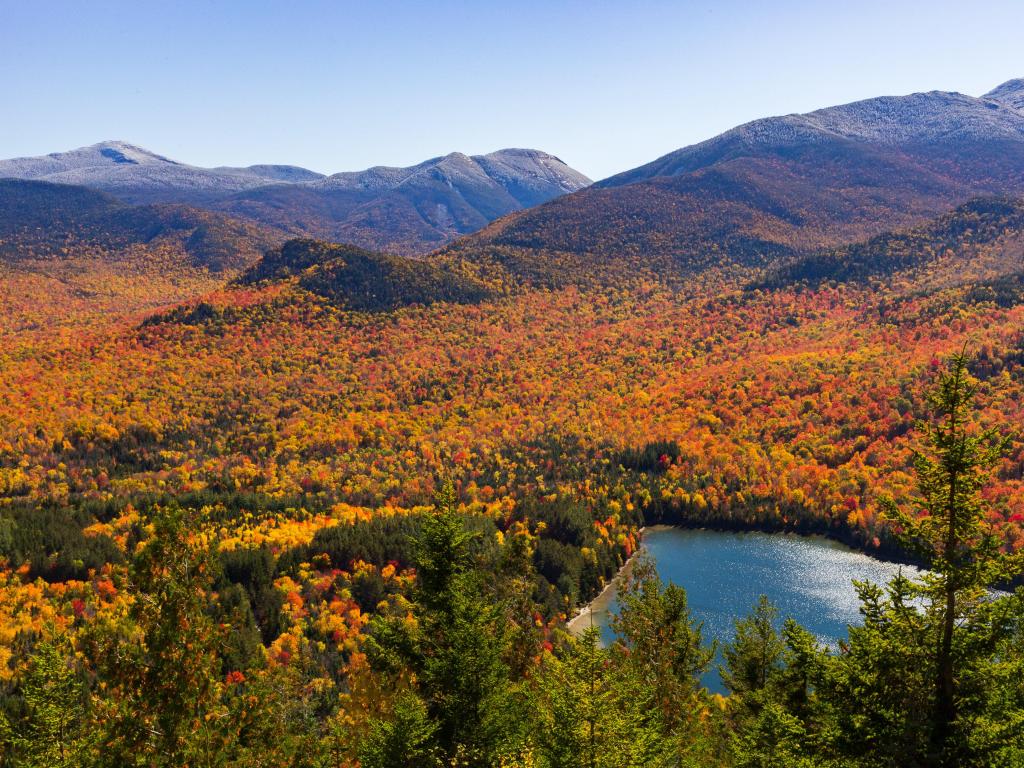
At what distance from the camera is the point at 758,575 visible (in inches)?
4624

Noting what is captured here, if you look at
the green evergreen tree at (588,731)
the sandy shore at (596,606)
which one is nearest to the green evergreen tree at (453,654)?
the green evergreen tree at (588,731)

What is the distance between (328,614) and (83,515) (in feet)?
218

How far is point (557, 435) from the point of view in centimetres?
19025

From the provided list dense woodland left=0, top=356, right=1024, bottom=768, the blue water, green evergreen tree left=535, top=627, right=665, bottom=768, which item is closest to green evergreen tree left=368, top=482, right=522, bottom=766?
dense woodland left=0, top=356, right=1024, bottom=768

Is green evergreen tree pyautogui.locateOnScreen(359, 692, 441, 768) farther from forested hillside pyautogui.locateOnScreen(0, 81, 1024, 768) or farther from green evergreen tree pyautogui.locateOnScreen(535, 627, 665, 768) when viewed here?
green evergreen tree pyautogui.locateOnScreen(535, 627, 665, 768)

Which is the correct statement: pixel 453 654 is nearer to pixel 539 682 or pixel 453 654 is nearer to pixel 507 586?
pixel 539 682

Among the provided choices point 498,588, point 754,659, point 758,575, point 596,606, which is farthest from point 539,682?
point 758,575

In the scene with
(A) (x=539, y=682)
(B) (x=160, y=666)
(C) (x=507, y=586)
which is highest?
(B) (x=160, y=666)

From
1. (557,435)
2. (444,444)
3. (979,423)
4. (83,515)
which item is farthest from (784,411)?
(83,515)

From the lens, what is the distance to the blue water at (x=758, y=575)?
99.8 meters

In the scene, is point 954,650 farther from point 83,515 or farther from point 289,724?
point 83,515

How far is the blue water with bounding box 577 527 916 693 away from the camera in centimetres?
9981

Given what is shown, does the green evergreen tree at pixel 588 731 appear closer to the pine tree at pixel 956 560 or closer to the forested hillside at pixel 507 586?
the forested hillside at pixel 507 586

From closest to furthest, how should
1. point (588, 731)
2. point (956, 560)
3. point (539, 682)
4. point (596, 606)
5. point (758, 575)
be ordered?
1. point (956, 560)
2. point (588, 731)
3. point (539, 682)
4. point (596, 606)
5. point (758, 575)
